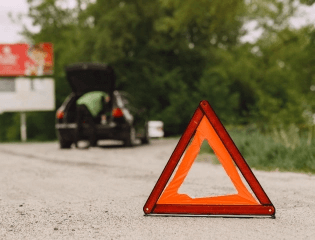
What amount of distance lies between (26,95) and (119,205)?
86.3 feet

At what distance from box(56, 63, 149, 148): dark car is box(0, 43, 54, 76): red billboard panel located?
52.4ft

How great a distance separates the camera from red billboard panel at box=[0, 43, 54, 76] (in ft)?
99.2

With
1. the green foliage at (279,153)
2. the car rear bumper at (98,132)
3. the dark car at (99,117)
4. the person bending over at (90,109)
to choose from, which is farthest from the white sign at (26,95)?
the green foliage at (279,153)

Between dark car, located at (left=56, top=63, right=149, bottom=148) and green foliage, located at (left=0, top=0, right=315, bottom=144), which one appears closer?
dark car, located at (left=56, top=63, right=149, bottom=148)

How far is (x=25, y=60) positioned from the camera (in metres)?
30.4

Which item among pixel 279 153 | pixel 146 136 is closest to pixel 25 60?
pixel 146 136

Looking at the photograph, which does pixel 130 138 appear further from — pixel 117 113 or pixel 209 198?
pixel 209 198

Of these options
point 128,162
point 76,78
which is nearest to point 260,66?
point 76,78

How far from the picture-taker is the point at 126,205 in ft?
18.0

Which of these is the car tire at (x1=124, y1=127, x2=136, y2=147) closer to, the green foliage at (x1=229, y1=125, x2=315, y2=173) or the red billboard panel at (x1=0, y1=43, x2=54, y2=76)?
the green foliage at (x1=229, y1=125, x2=315, y2=173)

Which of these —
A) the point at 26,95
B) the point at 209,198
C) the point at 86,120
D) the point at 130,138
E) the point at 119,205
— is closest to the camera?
the point at 209,198

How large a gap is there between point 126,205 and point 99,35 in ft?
76.5

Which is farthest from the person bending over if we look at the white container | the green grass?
the white container

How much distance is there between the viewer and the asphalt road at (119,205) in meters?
4.25
